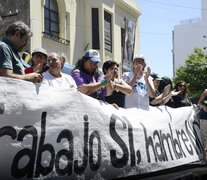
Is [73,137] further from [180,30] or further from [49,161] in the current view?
[180,30]

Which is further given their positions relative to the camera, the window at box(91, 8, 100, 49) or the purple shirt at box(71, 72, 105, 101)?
the window at box(91, 8, 100, 49)

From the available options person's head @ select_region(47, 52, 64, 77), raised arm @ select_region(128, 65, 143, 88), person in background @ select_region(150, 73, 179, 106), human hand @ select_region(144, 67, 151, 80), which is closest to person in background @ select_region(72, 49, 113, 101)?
person's head @ select_region(47, 52, 64, 77)

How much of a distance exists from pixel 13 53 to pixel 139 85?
2.41 metres

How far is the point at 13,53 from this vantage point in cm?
312

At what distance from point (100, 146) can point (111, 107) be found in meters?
0.71

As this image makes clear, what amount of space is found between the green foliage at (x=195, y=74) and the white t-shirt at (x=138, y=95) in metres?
23.1

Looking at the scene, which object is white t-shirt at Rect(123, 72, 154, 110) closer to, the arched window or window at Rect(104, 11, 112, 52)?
the arched window

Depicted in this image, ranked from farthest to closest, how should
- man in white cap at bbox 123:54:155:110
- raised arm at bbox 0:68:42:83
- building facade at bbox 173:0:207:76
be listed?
building facade at bbox 173:0:207:76 < man in white cap at bbox 123:54:155:110 < raised arm at bbox 0:68:42:83

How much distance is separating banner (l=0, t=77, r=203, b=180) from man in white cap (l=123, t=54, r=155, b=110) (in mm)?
276

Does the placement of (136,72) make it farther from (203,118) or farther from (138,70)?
(203,118)

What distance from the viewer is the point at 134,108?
15.4 ft

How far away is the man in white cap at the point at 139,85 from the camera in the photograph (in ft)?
16.0

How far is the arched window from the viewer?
1396 cm

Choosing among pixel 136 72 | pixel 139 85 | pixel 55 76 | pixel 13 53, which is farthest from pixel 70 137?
pixel 139 85
